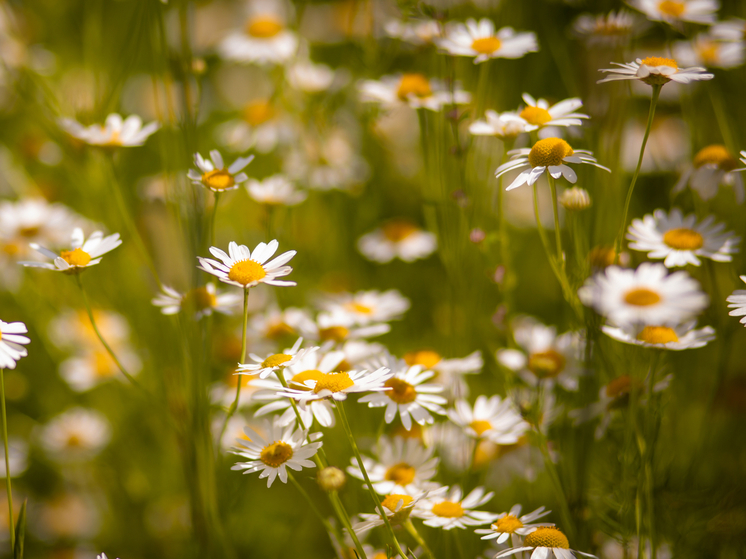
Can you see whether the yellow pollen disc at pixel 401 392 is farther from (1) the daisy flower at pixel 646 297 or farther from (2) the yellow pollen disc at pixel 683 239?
(2) the yellow pollen disc at pixel 683 239

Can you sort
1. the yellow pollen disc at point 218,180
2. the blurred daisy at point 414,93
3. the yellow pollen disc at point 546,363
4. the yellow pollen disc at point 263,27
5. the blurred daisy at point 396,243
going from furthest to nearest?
the yellow pollen disc at point 263,27 < the blurred daisy at point 396,243 < the blurred daisy at point 414,93 < the yellow pollen disc at point 546,363 < the yellow pollen disc at point 218,180

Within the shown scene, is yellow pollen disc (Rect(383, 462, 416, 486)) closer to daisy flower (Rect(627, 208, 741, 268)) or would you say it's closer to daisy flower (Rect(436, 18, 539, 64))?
daisy flower (Rect(627, 208, 741, 268))

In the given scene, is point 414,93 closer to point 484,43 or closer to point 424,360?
point 484,43

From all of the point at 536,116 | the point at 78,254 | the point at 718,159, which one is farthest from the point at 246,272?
the point at 718,159

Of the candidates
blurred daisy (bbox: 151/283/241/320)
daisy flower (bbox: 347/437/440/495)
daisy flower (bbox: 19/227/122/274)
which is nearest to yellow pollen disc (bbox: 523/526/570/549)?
daisy flower (bbox: 347/437/440/495)

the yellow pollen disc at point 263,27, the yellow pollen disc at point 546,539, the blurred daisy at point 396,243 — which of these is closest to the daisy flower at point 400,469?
the yellow pollen disc at point 546,539

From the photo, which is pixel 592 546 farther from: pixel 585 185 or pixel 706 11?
pixel 706 11

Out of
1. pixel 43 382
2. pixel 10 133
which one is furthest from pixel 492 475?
pixel 10 133
